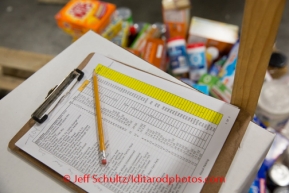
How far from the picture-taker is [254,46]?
1.01ft

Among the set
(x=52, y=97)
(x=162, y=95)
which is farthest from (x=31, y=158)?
(x=162, y=95)

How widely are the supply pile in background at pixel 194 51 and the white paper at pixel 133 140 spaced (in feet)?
1.34

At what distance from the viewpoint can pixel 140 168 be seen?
0.38 metres

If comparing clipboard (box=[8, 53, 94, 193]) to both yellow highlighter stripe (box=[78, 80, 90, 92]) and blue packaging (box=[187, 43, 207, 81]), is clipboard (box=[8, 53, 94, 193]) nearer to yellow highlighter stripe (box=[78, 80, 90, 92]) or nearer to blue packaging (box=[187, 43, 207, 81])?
yellow highlighter stripe (box=[78, 80, 90, 92])

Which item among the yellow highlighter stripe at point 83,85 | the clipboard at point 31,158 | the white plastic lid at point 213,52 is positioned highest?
the white plastic lid at point 213,52

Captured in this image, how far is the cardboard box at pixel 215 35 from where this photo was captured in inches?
40.4

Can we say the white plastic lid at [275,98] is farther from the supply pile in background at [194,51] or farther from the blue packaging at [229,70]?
the blue packaging at [229,70]

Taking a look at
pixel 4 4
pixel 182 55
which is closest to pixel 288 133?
pixel 182 55

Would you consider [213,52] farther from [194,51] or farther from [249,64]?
[249,64]

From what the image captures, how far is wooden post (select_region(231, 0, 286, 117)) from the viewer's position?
265 millimetres

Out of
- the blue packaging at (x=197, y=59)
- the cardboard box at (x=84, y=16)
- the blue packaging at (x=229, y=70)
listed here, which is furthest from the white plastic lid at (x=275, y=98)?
the cardboard box at (x=84, y=16)

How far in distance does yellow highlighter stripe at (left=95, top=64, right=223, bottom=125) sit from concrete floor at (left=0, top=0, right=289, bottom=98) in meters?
0.89

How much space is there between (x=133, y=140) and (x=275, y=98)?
0.58 meters

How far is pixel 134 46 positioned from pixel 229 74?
41 centimetres
